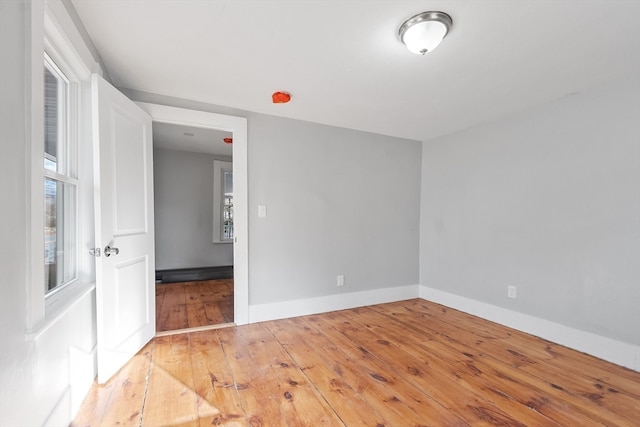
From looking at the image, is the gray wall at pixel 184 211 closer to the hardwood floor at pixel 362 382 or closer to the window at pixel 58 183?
the hardwood floor at pixel 362 382

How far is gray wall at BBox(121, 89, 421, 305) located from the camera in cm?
293

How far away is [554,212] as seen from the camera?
252 centimetres

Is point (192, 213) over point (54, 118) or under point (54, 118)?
under

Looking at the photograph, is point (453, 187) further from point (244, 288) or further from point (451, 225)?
point (244, 288)

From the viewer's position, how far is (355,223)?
3.43m

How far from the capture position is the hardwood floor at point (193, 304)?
2.91 metres

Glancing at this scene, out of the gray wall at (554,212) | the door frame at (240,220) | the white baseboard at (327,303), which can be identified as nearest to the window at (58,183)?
the door frame at (240,220)

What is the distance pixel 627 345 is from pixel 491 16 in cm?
249

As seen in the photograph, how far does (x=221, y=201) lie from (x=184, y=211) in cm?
67

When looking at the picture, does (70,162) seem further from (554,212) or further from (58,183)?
(554,212)

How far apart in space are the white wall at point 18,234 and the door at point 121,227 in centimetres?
61

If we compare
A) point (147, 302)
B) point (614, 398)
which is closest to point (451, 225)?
point (614, 398)

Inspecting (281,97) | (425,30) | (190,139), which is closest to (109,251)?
(281,97)

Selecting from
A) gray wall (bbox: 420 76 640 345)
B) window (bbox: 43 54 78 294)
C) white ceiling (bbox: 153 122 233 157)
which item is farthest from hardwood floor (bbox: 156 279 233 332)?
gray wall (bbox: 420 76 640 345)
